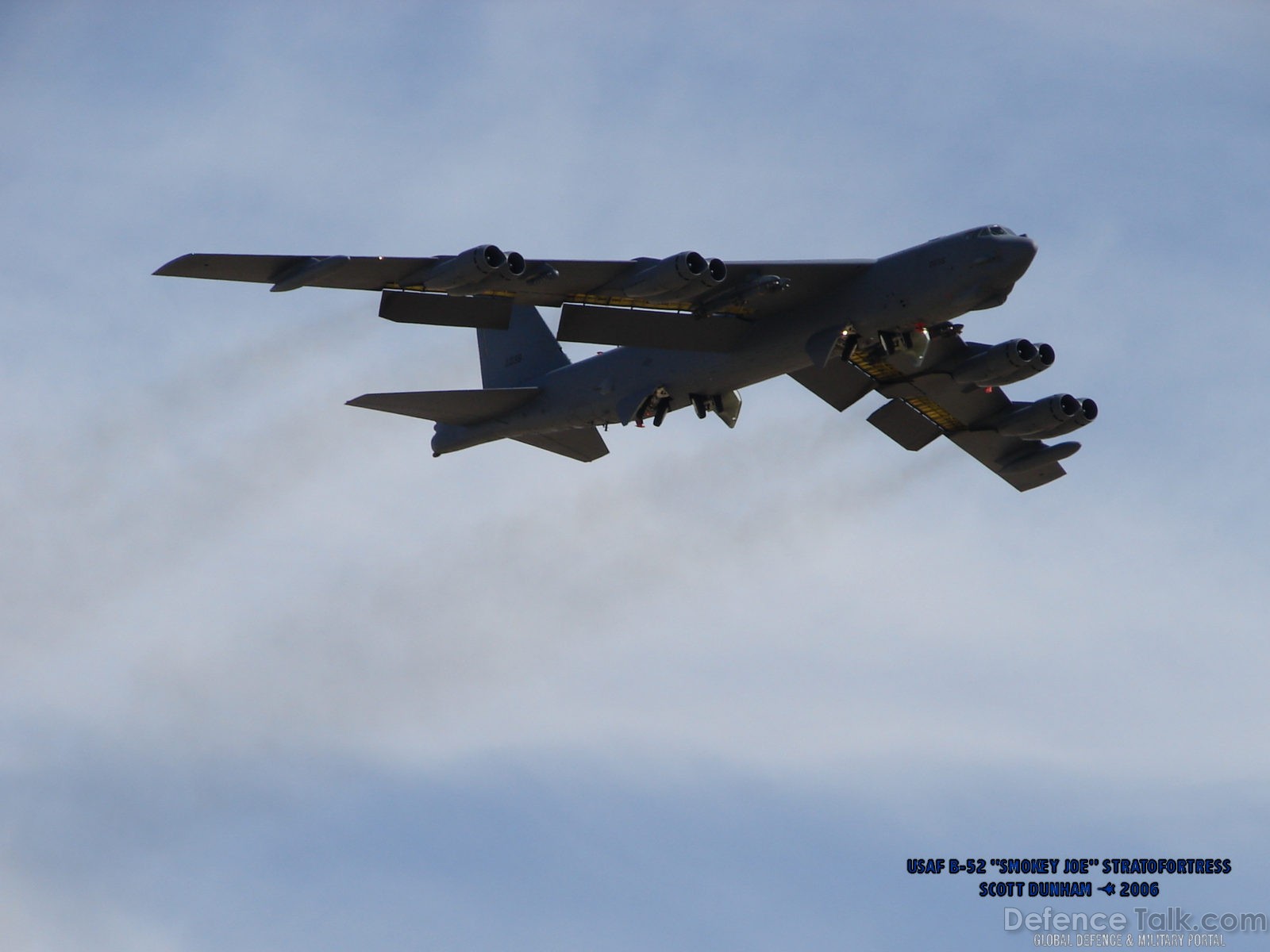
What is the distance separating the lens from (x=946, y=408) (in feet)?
137

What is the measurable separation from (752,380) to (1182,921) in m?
14.4

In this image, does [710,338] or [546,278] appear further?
[710,338]

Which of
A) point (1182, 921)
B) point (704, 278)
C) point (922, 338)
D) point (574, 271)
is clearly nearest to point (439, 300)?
point (574, 271)

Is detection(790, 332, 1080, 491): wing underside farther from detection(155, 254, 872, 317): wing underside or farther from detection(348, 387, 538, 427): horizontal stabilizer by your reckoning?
detection(348, 387, 538, 427): horizontal stabilizer

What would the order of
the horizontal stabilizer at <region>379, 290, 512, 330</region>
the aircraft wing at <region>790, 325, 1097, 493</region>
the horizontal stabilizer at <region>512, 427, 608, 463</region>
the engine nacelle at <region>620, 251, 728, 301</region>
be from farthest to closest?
the horizontal stabilizer at <region>512, 427, 608, 463</region> → the aircraft wing at <region>790, 325, 1097, 493</region> → the horizontal stabilizer at <region>379, 290, 512, 330</region> → the engine nacelle at <region>620, 251, 728, 301</region>

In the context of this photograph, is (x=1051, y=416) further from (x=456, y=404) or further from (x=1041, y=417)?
(x=456, y=404)

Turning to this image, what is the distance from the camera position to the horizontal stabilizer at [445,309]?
33875 mm

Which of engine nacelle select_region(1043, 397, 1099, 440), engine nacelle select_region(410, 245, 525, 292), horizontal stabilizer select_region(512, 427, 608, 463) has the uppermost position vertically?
engine nacelle select_region(1043, 397, 1099, 440)

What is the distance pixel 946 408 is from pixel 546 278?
1342 cm

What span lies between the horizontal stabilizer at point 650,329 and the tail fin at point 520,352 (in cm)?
600

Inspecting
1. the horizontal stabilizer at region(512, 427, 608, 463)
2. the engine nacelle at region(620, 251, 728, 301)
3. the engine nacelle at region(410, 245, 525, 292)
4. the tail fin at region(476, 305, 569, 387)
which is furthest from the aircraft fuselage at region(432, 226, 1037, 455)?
the engine nacelle at region(410, 245, 525, 292)

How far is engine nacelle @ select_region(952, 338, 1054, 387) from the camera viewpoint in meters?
38.4

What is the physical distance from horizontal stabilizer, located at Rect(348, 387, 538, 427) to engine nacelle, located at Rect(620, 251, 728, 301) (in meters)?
6.80

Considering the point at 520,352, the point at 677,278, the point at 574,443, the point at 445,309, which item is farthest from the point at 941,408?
the point at 445,309
